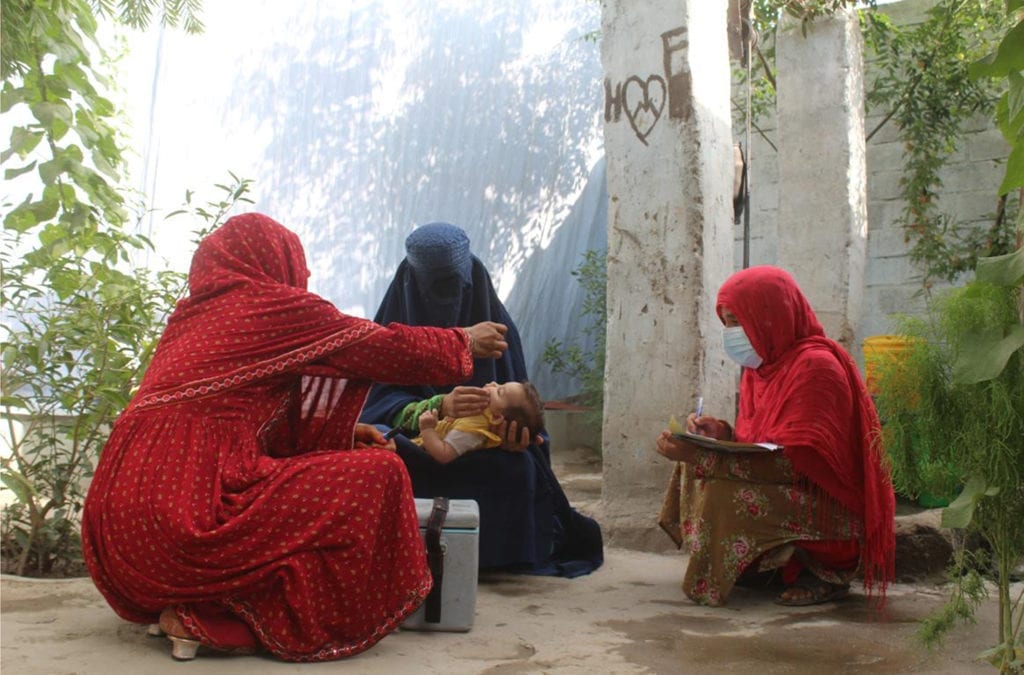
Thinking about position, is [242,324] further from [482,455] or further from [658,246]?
[658,246]

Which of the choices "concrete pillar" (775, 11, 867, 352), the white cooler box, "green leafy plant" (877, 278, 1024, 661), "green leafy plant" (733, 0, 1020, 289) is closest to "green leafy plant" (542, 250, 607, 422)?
"green leafy plant" (733, 0, 1020, 289)

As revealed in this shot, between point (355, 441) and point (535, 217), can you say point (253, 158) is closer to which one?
point (535, 217)

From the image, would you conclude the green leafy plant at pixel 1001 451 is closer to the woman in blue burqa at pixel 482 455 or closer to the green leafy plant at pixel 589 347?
the woman in blue burqa at pixel 482 455

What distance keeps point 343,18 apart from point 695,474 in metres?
5.70

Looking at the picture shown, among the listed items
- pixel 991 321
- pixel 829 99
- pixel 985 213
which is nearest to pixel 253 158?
pixel 829 99

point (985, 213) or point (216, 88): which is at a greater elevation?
point (216, 88)

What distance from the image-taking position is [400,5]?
8.41 m

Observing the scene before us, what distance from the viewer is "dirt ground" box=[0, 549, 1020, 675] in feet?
9.23

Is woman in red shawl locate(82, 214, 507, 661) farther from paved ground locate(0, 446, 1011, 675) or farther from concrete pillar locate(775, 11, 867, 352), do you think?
concrete pillar locate(775, 11, 867, 352)

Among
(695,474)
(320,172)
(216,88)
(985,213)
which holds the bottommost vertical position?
(695,474)

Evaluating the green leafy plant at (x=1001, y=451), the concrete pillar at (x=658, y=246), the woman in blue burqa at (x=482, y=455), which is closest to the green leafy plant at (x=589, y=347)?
the concrete pillar at (x=658, y=246)

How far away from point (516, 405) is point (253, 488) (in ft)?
4.39

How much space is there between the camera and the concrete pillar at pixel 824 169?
6.27 meters

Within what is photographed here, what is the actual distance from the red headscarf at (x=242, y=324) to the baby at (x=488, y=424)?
94 centimetres
